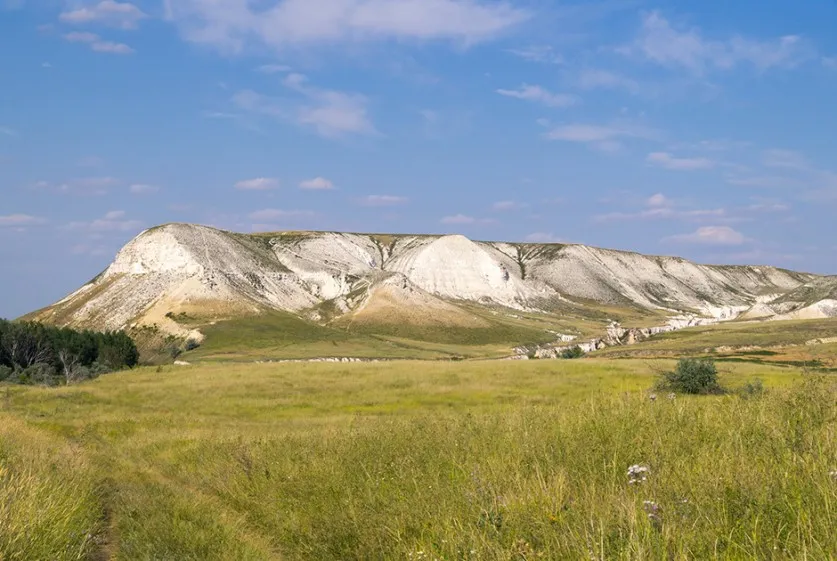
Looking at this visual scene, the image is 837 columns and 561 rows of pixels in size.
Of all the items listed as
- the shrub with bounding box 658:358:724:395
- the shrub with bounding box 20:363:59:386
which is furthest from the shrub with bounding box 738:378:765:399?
the shrub with bounding box 20:363:59:386

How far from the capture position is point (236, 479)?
581 inches

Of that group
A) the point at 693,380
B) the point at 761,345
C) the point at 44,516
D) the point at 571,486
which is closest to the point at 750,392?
the point at 571,486

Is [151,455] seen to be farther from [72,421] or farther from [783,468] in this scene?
[783,468]

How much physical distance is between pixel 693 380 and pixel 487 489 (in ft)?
112

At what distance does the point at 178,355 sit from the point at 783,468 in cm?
11625

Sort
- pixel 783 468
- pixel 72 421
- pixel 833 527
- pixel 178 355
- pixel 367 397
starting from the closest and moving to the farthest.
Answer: pixel 833 527 < pixel 783 468 < pixel 72 421 < pixel 367 397 < pixel 178 355

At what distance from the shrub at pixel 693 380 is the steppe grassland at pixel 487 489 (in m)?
27.4

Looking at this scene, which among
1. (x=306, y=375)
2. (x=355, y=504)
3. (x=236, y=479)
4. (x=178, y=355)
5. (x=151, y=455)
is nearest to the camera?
(x=355, y=504)

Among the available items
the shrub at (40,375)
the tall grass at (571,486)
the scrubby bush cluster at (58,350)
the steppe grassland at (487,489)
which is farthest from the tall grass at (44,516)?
the scrubby bush cluster at (58,350)

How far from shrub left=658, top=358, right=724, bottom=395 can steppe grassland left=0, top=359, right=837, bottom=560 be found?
2736cm

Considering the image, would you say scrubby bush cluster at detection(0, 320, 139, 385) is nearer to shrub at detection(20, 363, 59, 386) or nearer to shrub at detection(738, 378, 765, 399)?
shrub at detection(20, 363, 59, 386)

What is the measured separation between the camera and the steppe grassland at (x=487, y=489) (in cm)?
589

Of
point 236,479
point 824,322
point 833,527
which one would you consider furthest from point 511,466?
point 824,322

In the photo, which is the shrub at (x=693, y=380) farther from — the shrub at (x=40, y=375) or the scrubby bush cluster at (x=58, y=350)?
the scrubby bush cluster at (x=58, y=350)
